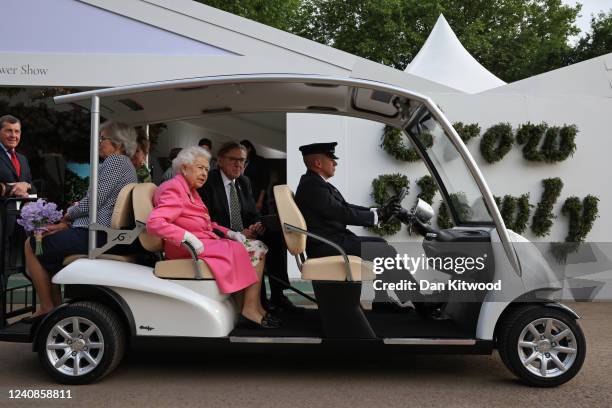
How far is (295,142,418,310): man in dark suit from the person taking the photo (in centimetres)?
503

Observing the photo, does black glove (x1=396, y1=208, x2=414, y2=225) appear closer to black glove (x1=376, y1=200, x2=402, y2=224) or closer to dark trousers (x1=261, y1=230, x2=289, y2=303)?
black glove (x1=376, y1=200, x2=402, y2=224)

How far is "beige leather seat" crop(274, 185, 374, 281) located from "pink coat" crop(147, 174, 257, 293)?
0.39 m

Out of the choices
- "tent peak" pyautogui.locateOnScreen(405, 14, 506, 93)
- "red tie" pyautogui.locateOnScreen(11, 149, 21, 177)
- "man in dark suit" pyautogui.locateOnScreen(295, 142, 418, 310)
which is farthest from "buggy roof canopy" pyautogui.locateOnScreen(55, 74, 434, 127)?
"tent peak" pyautogui.locateOnScreen(405, 14, 506, 93)

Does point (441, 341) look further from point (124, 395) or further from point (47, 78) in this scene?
point (47, 78)

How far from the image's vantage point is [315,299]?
479 centimetres

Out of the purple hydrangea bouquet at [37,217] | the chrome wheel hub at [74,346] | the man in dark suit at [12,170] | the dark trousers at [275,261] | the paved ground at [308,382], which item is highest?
the man in dark suit at [12,170]

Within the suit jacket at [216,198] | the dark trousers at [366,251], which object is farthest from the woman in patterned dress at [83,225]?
the dark trousers at [366,251]

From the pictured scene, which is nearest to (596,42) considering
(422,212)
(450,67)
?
(450,67)

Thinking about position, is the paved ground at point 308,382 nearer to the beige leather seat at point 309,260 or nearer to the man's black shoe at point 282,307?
the man's black shoe at point 282,307

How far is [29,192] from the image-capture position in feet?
18.9

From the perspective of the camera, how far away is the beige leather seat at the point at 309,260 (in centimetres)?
466

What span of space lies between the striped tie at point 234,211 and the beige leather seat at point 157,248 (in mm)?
1079

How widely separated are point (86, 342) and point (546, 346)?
305 cm

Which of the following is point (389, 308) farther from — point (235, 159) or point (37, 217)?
point (37, 217)
